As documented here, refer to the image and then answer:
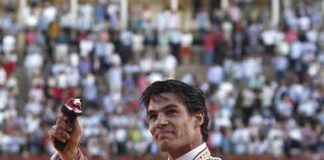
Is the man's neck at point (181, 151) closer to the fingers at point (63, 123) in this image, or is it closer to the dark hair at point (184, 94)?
the dark hair at point (184, 94)

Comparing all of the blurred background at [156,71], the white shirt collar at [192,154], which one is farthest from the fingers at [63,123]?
→ the blurred background at [156,71]

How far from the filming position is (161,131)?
3.83 m

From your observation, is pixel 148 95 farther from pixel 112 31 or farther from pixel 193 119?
pixel 112 31

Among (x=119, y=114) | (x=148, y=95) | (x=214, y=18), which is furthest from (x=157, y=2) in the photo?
(x=148, y=95)

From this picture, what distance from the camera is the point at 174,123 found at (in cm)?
384

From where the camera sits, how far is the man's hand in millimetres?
3762

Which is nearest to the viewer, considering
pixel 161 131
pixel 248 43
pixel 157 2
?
pixel 161 131

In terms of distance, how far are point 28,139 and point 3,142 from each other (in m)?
0.41

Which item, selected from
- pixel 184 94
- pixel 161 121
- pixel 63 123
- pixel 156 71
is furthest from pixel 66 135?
pixel 156 71

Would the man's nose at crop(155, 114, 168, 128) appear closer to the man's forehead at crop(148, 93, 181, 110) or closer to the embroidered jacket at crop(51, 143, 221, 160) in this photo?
the man's forehead at crop(148, 93, 181, 110)

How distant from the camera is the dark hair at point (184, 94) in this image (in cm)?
390

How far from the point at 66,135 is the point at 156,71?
1608 centimetres

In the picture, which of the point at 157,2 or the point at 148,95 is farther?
the point at 157,2

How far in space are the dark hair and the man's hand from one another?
0.92 feet
